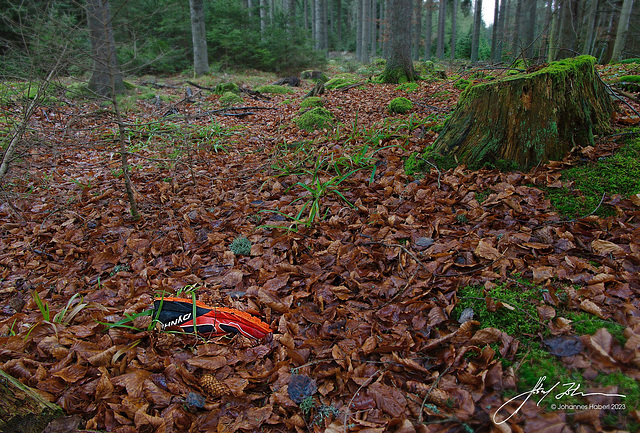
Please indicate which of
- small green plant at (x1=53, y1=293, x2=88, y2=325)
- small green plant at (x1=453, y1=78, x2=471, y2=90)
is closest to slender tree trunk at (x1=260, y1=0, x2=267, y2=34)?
small green plant at (x1=453, y1=78, x2=471, y2=90)

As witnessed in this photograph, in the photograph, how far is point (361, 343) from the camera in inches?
75.7

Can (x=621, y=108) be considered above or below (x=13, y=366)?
above

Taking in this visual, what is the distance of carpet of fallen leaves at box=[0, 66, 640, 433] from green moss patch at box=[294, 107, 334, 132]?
1988 mm

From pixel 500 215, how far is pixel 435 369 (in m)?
1.47

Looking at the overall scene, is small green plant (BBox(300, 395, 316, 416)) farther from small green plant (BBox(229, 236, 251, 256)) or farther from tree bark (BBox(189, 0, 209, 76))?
tree bark (BBox(189, 0, 209, 76))

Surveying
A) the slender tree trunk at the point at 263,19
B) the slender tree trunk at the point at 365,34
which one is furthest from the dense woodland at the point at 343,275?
the slender tree trunk at the point at 365,34

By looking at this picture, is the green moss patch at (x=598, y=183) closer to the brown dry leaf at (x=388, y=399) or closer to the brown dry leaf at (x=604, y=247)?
the brown dry leaf at (x=604, y=247)

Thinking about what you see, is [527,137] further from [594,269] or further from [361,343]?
[361,343]

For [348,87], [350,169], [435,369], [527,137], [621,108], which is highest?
[348,87]

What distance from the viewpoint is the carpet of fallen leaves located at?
1.58 meters

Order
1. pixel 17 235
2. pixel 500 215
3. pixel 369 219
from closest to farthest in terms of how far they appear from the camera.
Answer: pixel 500 215
pixel 369 219
pixel 17 235

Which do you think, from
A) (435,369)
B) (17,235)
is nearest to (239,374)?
(435,369)

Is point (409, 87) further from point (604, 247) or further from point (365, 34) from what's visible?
point (365, 34)

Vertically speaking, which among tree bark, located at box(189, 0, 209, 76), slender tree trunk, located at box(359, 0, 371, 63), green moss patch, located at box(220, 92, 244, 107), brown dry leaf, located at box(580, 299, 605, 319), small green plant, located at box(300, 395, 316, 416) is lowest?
small green plant, located at box(300, 395, 316, 416)
